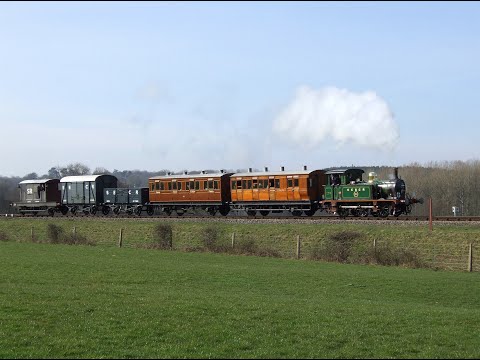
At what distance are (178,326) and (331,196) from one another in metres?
37.4

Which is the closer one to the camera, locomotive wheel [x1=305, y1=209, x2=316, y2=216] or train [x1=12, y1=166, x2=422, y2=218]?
train [x1=12, y1=166, x2=422, y2=218]

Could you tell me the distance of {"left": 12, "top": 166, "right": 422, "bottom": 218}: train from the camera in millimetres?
50406

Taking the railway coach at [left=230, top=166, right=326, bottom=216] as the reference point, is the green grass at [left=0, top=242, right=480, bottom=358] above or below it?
below

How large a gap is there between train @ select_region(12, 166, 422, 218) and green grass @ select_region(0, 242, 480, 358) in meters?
18.5

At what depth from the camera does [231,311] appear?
60.0ft

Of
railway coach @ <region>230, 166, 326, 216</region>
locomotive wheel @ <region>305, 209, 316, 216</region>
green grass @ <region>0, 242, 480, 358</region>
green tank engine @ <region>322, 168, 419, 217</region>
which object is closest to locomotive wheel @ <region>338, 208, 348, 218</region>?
green tank engine @ <region>322, 168, 419, 217</region>

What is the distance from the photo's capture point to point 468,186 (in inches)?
3167

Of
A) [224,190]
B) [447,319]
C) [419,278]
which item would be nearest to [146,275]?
[419,278]

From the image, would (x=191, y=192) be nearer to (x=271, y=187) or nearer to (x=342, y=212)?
(x=271, y=187)

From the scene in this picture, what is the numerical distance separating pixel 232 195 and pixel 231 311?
41.0 meters

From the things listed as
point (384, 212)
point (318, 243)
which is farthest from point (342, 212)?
point (318, 243)

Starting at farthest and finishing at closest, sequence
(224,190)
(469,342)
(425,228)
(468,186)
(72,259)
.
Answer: (468,186), (224,190), (425,228), (72,259), (469,342)

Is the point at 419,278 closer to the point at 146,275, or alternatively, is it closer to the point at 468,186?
the point at 146,275

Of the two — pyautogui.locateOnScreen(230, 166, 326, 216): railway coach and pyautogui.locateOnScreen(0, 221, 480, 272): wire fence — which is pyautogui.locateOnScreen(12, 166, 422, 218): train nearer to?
pyautogui.locateOnScreen(230, 166, 326, 216): railway coach
